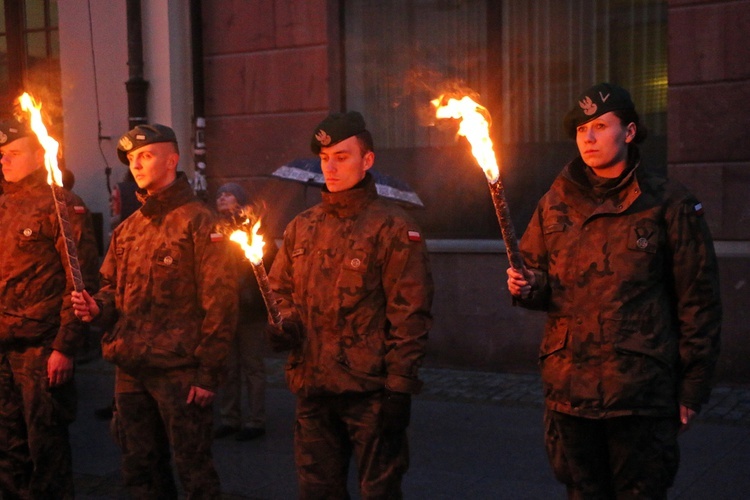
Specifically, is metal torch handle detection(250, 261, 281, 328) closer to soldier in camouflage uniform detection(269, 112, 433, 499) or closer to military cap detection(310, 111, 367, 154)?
soldier in camouflage uniform detection(269, 112, 433, 499)

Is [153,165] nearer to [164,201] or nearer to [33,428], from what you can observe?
[164,201]

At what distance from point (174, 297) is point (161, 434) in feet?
2.10

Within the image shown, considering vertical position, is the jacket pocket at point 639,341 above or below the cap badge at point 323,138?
below

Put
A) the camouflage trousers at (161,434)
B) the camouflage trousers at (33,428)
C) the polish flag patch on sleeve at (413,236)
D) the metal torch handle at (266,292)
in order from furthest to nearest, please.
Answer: the camouflage trousers at (33,428) < the camouflage trousers at (161,434) < the polish flag patch on sleeve at (413,236) < the metal torch handle at (266,292)

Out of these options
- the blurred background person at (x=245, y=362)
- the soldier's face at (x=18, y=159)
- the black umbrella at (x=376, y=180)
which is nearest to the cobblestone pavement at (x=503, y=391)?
the blurred background person at (x=245, y=362)

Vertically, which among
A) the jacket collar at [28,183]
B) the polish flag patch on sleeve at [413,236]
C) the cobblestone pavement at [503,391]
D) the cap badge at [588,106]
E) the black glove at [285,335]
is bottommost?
the cobblestone pavement at [503,391]

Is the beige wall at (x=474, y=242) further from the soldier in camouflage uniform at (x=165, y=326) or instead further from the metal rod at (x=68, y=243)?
the metal rod at (x=68, y=243)

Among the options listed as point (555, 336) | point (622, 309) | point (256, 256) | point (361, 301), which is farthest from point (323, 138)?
point (622, 309)

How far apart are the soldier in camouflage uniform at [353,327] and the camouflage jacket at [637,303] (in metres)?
0.59

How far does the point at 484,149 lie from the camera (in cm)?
321

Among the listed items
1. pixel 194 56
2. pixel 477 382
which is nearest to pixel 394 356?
pixel 477 382

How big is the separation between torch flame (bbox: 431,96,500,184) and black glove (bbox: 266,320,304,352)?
1083mm

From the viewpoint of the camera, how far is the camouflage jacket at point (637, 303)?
362 cm

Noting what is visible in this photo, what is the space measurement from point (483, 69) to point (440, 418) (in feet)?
13.0
